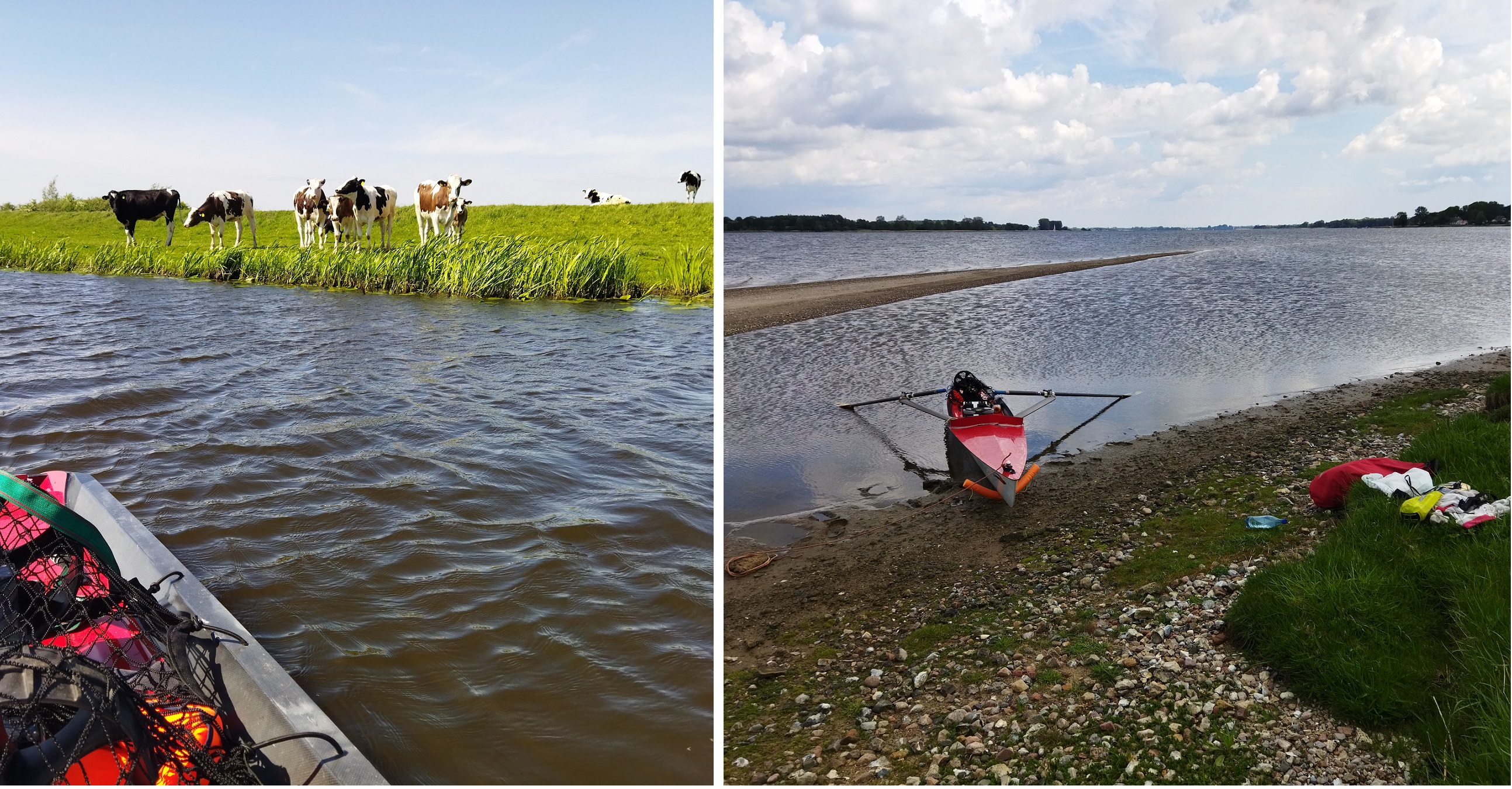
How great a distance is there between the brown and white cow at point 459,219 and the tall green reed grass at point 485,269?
1.53 m

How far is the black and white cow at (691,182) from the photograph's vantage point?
25.8 m

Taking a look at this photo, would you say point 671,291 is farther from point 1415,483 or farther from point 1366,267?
point 1366,267

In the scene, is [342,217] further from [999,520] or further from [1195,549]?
[1195,549]

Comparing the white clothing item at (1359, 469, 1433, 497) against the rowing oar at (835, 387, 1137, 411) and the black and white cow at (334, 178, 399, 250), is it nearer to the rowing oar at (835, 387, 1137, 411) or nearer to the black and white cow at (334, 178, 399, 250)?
the rowing oar at (835, 387, 1137, 411)

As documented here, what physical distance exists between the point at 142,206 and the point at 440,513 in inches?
798

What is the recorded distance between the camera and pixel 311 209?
1702 cm

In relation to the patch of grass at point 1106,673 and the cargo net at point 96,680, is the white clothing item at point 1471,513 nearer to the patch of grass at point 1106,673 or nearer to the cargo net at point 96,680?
the patch of grass at point 1106,673

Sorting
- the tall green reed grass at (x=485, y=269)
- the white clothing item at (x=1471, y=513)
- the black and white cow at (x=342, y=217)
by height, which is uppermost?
the black and white cow at (x=342, y=217)

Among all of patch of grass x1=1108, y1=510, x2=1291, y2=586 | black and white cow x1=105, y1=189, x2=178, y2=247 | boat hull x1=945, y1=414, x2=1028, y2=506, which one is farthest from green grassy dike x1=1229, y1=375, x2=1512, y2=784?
black and white cow x1=105, y1=189, x2=178, y2=247

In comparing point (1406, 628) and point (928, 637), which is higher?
point (1406, 628)

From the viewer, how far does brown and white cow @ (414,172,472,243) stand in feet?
54.1

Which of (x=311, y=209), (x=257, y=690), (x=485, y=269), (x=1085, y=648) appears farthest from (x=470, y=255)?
(x=1085, y=648)

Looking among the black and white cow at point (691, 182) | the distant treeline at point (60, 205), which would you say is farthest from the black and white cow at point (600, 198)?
the distant treeline at point (60, 205)

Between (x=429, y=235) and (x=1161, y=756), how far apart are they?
57.8ft
